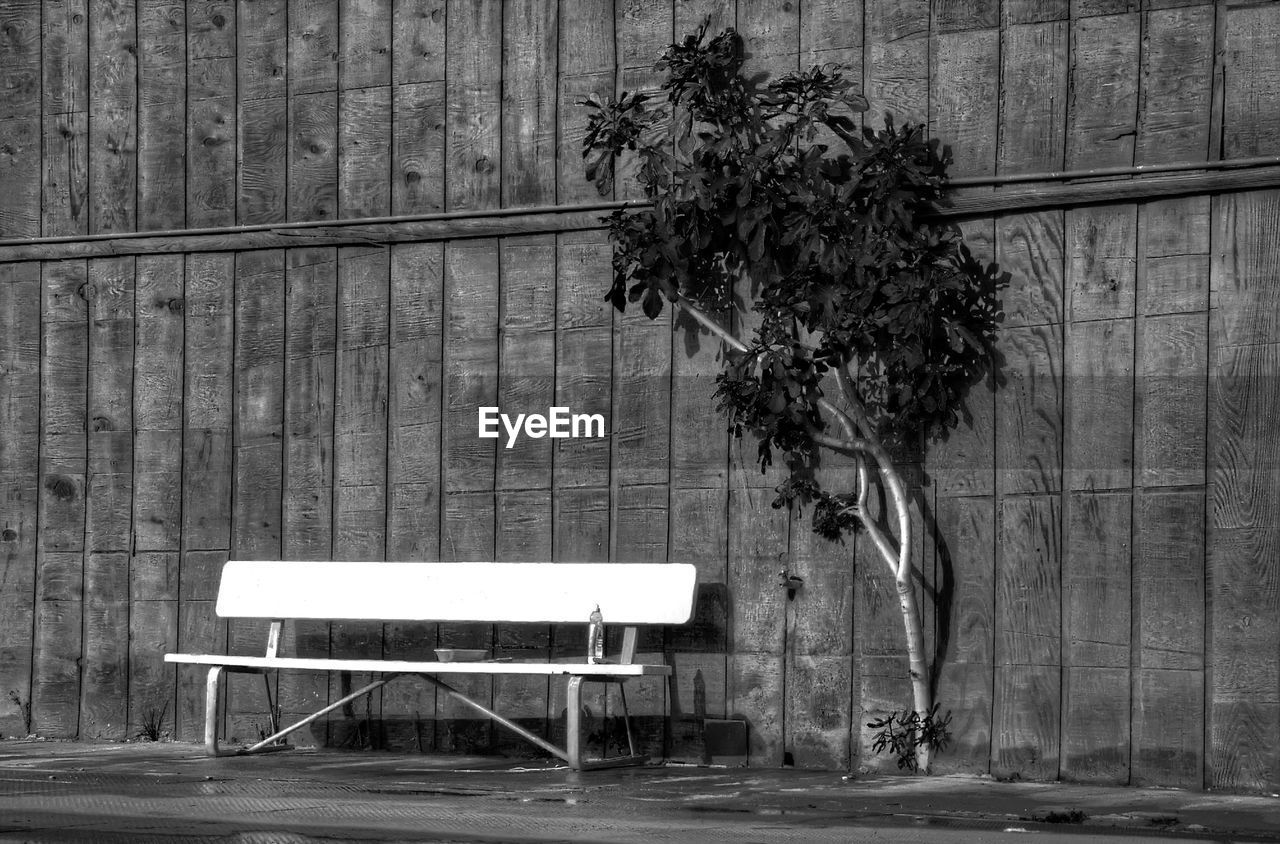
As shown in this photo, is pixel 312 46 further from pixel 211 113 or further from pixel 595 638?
pixel 595 638

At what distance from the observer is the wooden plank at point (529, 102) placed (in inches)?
256

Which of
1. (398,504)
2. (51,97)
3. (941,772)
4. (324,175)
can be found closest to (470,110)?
(324,175)

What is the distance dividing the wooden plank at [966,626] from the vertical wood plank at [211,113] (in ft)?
10.6

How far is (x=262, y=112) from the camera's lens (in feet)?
22.9

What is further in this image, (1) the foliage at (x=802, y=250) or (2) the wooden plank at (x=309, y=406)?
(2) the wooden plank at (x=309, y=406)

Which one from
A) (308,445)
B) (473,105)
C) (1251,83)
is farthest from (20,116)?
(1251,83)

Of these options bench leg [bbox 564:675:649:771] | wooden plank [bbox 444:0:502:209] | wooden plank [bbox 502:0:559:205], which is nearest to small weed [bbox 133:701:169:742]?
bench leg [bbox 564:675:649:771]

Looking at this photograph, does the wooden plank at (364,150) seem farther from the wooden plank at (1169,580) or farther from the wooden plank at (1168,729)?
the wooden plank at (1168,729)

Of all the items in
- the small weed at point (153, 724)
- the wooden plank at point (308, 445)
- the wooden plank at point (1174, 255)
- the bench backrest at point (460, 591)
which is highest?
the wooden plank at point (1174, 255)

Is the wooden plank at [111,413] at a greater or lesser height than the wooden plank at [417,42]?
lesser

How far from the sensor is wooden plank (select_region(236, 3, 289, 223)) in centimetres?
696

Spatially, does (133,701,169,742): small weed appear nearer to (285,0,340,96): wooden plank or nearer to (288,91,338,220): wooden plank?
(288,91,338,220): wooden plank

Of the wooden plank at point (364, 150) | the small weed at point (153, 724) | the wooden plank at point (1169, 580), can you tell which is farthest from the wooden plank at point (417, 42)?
the wooden plank at point (1169, 580)

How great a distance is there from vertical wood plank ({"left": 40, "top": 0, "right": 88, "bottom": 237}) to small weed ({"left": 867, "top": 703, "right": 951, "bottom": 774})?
3.93m
